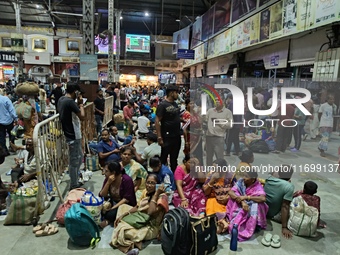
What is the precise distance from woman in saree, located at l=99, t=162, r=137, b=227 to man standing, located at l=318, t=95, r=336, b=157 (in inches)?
207

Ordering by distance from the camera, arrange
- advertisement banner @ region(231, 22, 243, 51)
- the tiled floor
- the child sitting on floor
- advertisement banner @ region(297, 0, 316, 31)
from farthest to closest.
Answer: advertisement banner @ region(231, 22, 243, 51), advertisement banner @ region(297, 0, 316, 31), the child sitting on floor, the tiled floor

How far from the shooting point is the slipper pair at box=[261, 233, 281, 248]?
2.94 m

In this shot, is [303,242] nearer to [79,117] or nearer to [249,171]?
[249,171]

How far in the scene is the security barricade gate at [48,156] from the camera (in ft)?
10.3

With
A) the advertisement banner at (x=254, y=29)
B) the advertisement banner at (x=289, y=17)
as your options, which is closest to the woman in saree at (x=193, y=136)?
the advertisement banner at (x=289, y=17)

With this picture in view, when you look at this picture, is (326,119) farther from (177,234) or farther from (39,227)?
(39,227)

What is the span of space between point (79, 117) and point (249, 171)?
240cm

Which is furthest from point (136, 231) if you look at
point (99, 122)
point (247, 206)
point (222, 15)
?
point (222, 15)

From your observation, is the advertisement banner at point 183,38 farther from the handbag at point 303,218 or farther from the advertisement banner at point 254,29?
the handbag at point 303,218

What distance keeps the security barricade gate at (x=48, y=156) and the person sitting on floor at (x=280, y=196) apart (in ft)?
8.94

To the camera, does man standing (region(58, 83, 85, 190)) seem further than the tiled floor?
Yes

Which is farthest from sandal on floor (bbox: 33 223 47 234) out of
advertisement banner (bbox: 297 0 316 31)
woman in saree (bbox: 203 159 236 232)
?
advertisement banner (bbox: 297 0 316 31)

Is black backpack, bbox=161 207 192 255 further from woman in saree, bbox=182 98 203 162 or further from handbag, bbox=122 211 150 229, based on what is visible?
woman in saree, bbox=182 98 203 162

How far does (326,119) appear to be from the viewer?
20.9 ft
